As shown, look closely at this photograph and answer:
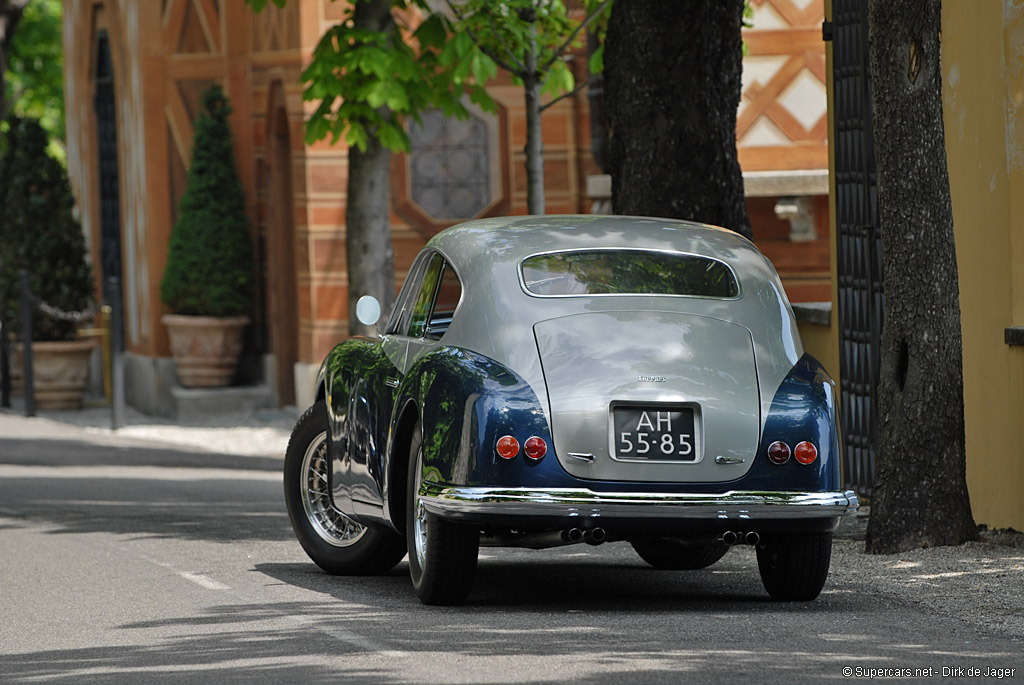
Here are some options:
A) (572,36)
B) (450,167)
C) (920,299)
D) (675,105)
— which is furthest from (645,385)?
(450,167)

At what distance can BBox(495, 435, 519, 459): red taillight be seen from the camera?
733cm

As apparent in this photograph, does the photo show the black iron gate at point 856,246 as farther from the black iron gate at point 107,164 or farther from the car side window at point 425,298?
the black iron gate at point 107,164

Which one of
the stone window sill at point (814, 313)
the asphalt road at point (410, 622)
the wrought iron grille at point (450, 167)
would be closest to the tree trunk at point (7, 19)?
the wrought iron grille at point (450, 167)

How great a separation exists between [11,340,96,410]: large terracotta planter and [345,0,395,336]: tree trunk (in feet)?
26.2

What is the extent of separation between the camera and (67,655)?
7043mm

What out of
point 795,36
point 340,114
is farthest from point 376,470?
point 795,36

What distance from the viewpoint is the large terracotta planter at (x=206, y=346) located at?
76.7ft

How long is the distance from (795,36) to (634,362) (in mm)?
11563

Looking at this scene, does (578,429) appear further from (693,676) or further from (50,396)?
(50,396)

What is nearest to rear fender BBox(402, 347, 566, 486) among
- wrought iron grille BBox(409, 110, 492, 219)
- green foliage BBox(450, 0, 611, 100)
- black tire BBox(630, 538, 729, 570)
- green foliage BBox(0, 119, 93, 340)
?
black tire BBox(630, 538, 729, 570)

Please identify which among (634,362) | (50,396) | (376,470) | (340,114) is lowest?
(50,396)

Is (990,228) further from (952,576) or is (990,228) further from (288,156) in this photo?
(288,156)

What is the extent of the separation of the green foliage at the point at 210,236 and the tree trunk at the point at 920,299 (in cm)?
1482

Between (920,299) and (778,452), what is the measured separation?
2322 mm
